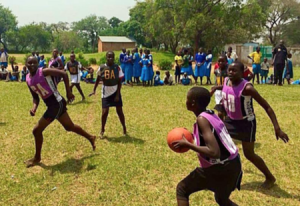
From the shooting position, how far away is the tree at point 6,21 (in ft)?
234

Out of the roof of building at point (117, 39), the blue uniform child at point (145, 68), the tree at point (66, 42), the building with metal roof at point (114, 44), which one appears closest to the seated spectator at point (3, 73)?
the blue uniform child at point (145, 68)

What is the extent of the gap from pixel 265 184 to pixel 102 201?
231 centimetres

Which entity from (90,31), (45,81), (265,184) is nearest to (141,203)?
(265,184)

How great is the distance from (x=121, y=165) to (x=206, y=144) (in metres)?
2.82

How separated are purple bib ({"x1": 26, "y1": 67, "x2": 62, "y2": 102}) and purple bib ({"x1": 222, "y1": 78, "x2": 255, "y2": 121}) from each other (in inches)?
111

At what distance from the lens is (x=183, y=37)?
35281 mm

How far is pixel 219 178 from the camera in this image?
3.03 m

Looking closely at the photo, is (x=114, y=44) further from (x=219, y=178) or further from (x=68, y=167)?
(x=219, y=178)

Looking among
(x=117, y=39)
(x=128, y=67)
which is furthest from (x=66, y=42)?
(x=128, y=67)

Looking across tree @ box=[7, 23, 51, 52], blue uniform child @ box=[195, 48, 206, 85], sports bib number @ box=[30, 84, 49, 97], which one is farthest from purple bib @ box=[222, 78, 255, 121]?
tree @ box=[7, 23, 51, 52]

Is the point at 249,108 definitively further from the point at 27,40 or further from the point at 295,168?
the point at 27,40

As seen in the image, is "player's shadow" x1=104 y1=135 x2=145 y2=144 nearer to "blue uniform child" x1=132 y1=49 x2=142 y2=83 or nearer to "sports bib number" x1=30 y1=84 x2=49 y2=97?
"sports bib number" x1=30 y1=84 x2=49 y2=97

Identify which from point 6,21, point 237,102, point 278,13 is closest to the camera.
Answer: point 237,102

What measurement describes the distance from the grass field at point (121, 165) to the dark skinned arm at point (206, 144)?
156 cm
